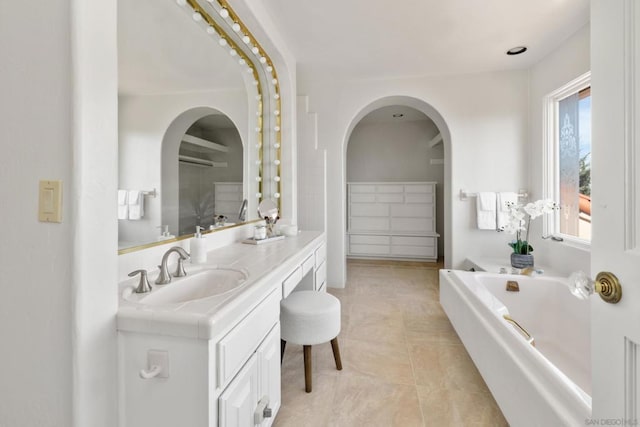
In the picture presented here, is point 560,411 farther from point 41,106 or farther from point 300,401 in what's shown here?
point 41,106

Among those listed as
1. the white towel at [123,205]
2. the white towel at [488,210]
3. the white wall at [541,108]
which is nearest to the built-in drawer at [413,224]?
the white towel at [488,210]

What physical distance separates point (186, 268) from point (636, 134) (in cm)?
155

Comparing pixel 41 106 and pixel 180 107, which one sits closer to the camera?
pixel 41 106

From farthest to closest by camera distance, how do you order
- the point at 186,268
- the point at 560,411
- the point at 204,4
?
1. the point at 204,4
2. the point at 186,268
3. the point at 560,411

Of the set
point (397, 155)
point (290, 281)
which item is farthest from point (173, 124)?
point (397, 155)

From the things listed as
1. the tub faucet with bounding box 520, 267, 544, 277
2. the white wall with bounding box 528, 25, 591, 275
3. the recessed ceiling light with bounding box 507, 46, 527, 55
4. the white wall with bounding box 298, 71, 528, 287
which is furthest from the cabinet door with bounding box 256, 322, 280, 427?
the recessed ceiling light with bounding box 507, 46, 527, 55

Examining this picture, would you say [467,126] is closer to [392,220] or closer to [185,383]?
[392,220]

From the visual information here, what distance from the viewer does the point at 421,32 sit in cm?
254

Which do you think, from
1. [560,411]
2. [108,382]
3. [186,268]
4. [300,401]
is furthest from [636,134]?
[300,401]

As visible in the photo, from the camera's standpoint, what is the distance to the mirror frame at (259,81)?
187 cm

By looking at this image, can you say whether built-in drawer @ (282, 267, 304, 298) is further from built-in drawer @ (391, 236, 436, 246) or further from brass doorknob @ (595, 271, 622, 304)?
built-in drawer @ (391, 236, 436, 246)

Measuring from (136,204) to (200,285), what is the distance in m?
0.48

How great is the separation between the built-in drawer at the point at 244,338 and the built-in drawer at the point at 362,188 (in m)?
4.01

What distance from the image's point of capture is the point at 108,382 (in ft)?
2.91
